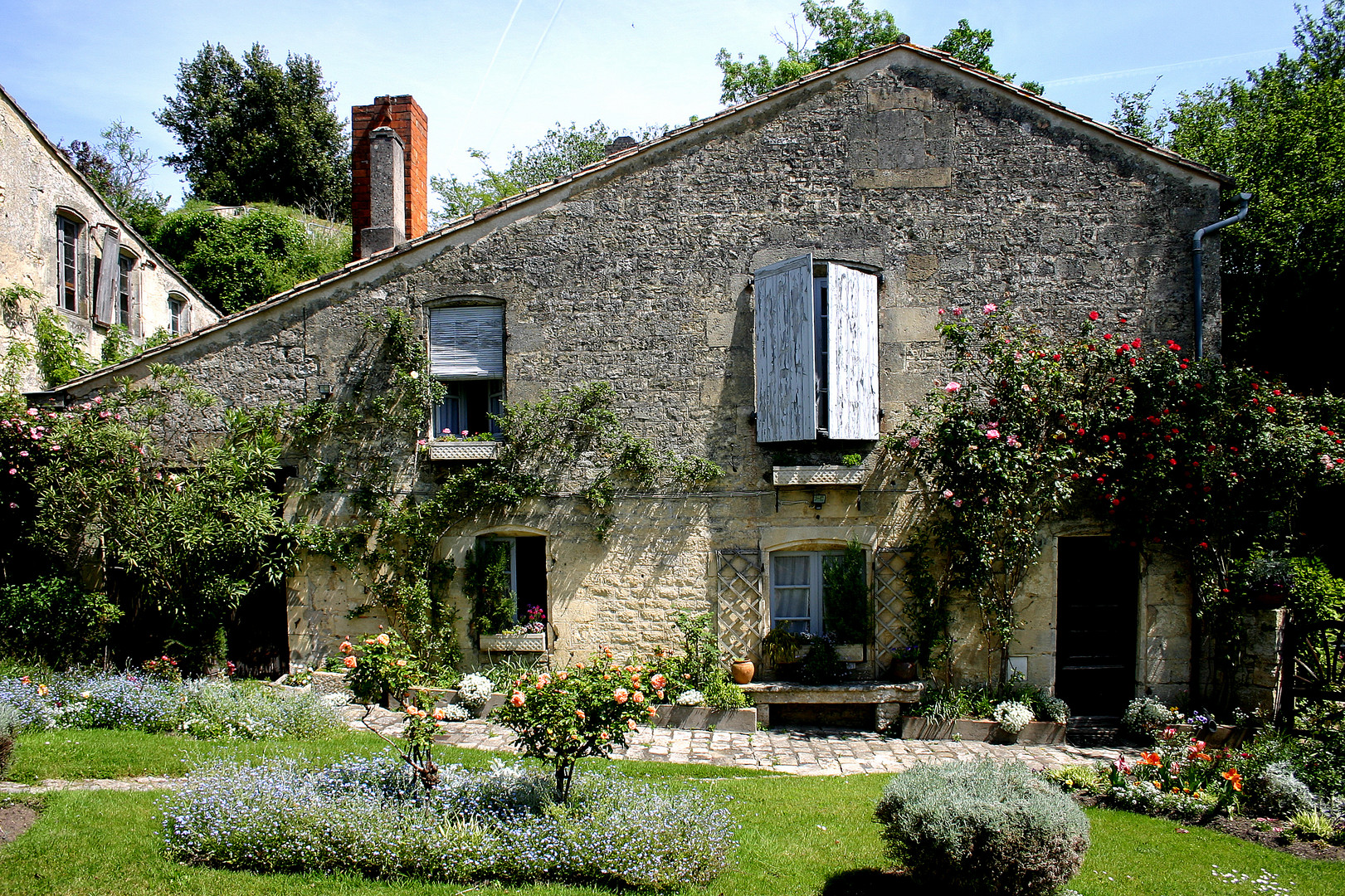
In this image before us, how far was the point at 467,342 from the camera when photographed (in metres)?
9.71

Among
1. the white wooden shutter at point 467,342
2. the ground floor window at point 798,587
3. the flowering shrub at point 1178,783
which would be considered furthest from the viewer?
the white wooden shutter at point 467,342

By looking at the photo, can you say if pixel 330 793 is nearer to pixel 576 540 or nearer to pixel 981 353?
pixel 576 540

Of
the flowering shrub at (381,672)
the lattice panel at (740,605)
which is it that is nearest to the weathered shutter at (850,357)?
the lattice panel at (740,605)

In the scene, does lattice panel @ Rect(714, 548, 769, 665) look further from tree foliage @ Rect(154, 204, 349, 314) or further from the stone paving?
tree foliage @ Rect(154, 204, 349, 314)

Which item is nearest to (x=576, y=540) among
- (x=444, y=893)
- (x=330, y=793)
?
(x=330, y=793)

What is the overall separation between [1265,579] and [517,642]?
8065 mm

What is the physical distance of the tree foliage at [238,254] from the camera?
21156 millimetres

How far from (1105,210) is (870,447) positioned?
12.6 ft

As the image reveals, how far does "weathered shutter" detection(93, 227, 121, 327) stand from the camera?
484 inches

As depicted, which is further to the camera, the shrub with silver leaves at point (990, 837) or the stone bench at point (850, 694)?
the stone bench at point (850, 694)

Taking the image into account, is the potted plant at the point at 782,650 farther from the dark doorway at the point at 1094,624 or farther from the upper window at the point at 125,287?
the upper window at the point at 125,287

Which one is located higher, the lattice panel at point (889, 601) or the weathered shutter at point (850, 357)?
the weathered shutter at point (850, 357)

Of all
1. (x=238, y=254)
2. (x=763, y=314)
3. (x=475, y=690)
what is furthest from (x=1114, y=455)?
(x=238, y=254)

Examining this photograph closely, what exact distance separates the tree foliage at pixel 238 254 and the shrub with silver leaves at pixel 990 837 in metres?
20.9
